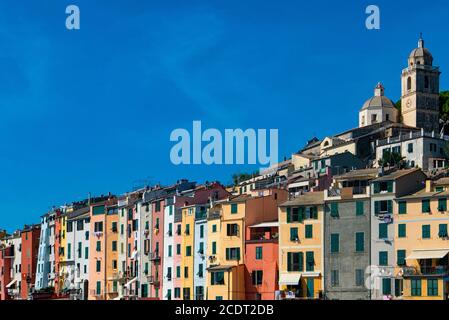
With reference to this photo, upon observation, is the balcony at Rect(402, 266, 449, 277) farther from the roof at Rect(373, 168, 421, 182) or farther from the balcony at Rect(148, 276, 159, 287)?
the balcony at Rect(148, 276, 159, 287)

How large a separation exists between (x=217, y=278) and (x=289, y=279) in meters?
7.68

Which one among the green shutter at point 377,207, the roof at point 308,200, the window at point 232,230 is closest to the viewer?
the green shutter at point 377,207

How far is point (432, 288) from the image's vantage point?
7125 centimetres

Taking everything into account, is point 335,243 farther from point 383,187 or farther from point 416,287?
point 416,287

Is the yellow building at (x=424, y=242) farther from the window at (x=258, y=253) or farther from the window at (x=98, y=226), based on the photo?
the window at (x=98, y=226)

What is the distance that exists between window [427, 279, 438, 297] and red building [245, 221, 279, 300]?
14.2 m

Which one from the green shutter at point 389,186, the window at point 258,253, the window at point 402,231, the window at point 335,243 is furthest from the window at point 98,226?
the window at point 402,231

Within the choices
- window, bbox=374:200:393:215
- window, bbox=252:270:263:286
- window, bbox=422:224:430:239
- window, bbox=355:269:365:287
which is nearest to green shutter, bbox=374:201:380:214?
window, bbox=374:200:393:215

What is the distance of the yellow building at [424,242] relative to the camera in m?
71.4

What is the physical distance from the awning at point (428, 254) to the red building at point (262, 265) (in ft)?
41.8

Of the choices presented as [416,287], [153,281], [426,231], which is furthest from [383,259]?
[153,281]

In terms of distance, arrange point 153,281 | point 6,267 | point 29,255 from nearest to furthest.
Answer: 1. point 153,281
2. point 29,255
3. point 6,267

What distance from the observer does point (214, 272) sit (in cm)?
8519

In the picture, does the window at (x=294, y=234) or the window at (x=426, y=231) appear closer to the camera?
the window at (x=426, y=231)
